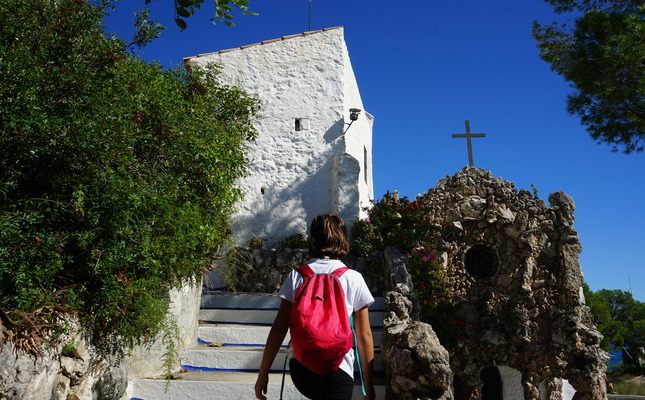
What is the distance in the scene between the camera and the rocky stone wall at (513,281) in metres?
11.1

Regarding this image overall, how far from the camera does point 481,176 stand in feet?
39.4

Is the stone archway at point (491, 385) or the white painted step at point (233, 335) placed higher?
the white painted step at point (233, 335)

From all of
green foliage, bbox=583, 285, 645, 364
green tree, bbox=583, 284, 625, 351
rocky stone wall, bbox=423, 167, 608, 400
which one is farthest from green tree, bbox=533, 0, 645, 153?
green tree, bbox=583, 284, 625, 351

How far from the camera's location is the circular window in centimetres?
1191

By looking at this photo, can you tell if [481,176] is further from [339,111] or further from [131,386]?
[131,386]

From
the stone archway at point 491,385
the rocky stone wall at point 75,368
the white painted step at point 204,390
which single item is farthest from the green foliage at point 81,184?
the stone archway at point 491,385

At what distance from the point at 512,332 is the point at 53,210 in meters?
10.5

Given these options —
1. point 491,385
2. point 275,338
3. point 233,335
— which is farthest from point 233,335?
point 491,385

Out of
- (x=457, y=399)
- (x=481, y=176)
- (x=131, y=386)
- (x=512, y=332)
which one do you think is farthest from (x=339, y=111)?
(x=131, y=386)

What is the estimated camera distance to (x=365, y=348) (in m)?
2.70

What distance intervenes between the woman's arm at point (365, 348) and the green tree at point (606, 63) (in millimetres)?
5835

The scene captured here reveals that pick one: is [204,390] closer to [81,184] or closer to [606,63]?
[81,184]

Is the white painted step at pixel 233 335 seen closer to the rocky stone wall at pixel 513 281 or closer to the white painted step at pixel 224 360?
the white painted step at pixel 224 360

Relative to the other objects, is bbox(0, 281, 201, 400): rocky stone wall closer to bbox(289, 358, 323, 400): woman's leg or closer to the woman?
the woman
